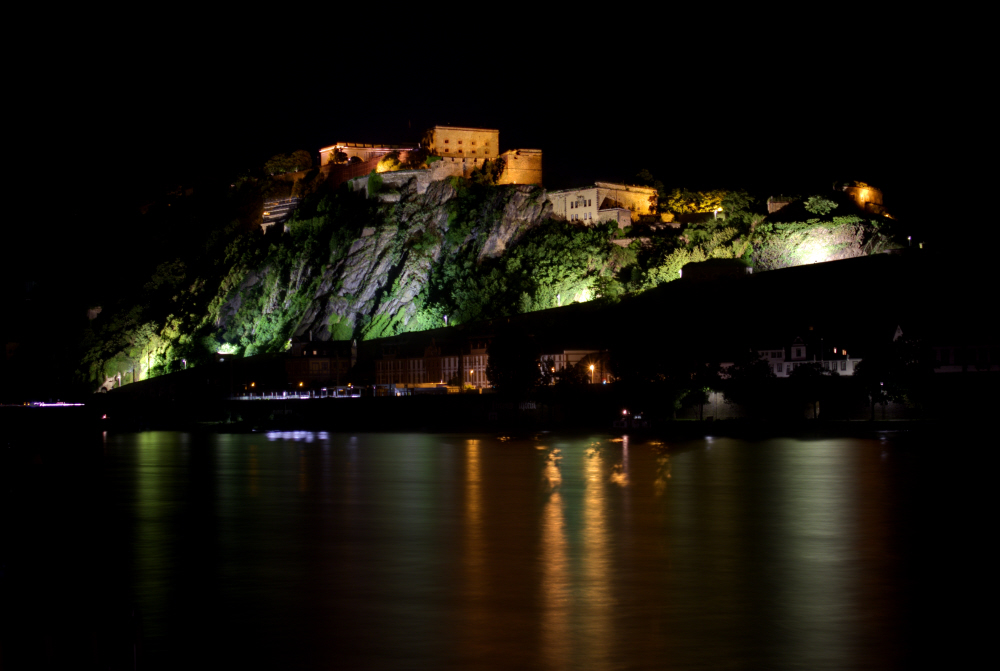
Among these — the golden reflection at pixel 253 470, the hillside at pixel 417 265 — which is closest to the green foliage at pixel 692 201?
the hillside at pixel 417 265

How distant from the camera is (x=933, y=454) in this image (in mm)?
38250

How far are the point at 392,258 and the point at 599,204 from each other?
789 inches

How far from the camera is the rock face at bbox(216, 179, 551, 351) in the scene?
304 feet

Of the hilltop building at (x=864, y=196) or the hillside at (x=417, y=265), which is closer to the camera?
the hillside at (x=417, y=265)

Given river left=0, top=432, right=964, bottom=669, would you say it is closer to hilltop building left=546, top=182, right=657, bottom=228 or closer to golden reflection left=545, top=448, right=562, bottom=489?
golden reflection left=545, top=448, right=562, bottom=489

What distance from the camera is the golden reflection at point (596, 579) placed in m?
12.5

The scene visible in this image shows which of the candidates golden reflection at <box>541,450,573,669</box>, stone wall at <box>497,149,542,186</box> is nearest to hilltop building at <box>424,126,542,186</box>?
stone wall at <box>497,149,542,186</box>

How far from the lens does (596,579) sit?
55.2ft

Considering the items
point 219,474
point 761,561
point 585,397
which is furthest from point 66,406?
point 761,561

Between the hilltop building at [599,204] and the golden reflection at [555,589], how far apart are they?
6909cm

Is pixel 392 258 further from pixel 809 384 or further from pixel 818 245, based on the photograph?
pixel 809 384

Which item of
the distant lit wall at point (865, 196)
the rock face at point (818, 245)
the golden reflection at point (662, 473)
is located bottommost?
the golden reflection at point (662, 473)

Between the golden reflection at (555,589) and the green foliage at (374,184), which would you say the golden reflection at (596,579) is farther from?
the green foliage at (374,184)

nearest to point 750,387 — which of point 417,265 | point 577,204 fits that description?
point 577,204
